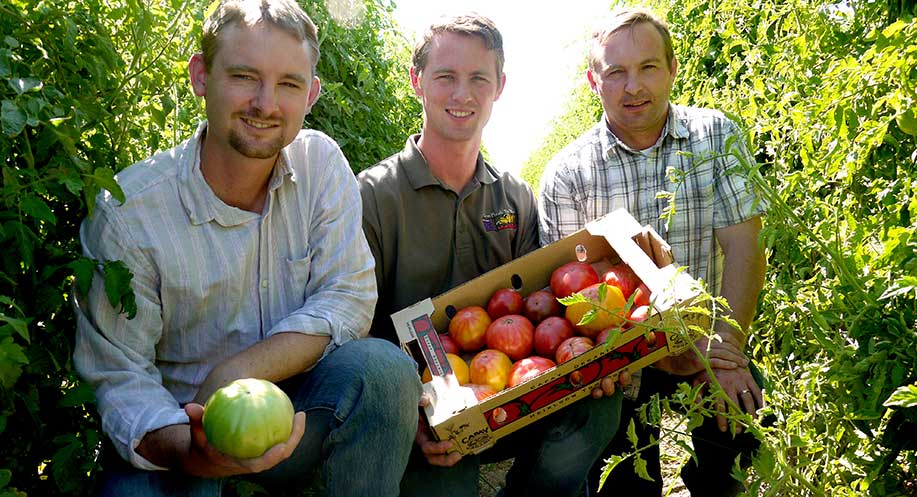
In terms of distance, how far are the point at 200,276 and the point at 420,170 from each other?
99 cm

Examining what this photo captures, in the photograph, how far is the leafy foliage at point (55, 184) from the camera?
1.72m

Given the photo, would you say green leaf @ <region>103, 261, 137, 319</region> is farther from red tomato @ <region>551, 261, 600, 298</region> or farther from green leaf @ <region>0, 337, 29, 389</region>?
red tomato @ <region>551, 261, 600, 298</region>

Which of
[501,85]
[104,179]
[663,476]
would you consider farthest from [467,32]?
[663,476]

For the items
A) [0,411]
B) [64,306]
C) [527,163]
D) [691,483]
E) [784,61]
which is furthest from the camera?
[527,163]

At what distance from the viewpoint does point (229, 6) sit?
7.82ft

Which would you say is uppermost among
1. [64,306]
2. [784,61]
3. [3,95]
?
[3,95]

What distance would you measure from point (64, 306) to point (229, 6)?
0.93 metres

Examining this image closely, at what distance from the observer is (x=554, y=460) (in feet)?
8.59

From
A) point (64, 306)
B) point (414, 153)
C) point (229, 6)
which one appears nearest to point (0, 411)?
point (64, 306)

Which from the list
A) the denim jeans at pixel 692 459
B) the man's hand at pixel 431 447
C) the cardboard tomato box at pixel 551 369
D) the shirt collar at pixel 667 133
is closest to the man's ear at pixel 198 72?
the cardboard tomato box at pixel 551 369

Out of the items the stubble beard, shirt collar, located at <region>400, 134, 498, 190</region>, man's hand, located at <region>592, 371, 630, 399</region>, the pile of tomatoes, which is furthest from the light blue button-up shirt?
man's hand, located at <region>592, 371, 630, 399</region>

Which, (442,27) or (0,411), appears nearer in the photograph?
(0,411)

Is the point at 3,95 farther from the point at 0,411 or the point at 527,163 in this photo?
the point at 527,163

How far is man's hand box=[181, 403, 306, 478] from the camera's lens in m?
1.85
